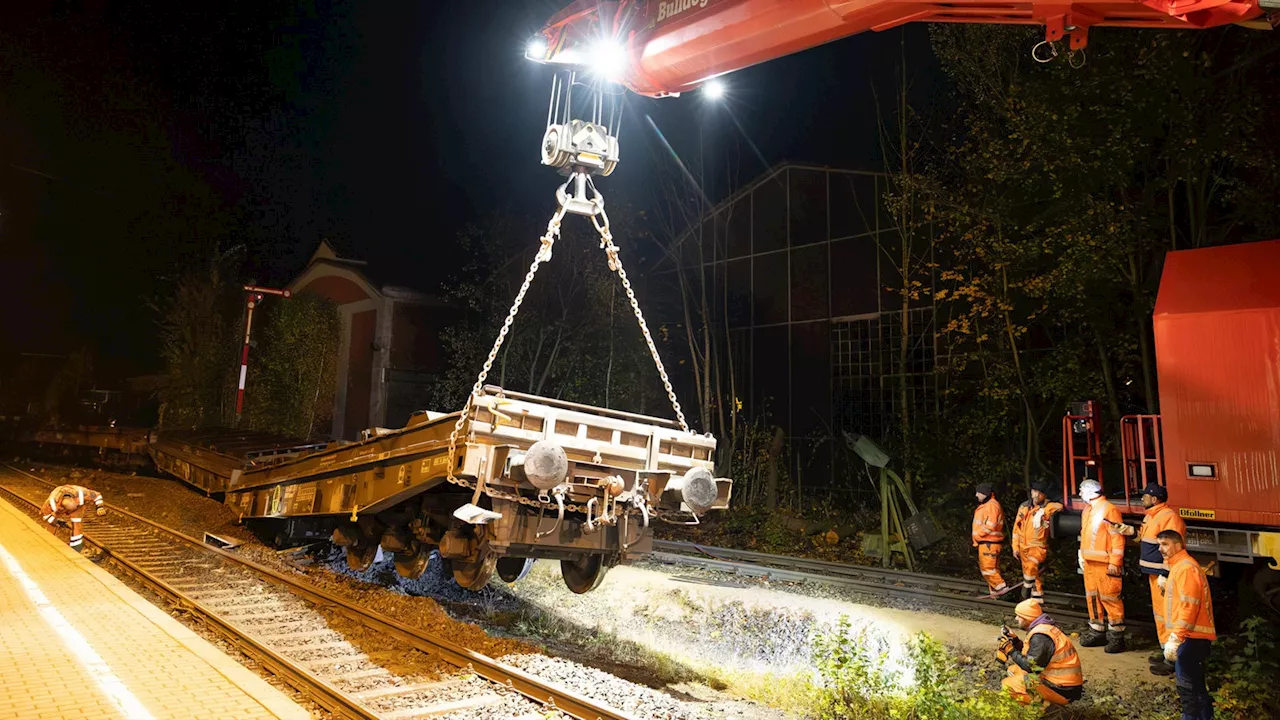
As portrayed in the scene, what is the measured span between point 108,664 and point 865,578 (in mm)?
9449

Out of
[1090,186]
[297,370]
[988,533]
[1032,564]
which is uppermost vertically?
[1090,186]

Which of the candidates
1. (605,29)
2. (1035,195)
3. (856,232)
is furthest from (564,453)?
(856,232)

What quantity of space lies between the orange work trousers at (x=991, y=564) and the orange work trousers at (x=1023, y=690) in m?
3.48

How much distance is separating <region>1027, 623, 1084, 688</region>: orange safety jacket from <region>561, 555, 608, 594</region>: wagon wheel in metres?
3.93

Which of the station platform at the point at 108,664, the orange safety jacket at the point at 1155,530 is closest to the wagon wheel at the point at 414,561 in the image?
the station platform at the point at 108,664

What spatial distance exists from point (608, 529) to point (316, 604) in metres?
3.76

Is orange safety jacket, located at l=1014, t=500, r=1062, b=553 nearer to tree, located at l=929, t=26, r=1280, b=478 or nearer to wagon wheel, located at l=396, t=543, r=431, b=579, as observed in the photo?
tree, located at l=929, t=26, r=1280, b=478

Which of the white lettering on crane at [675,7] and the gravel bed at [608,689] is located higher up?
the white lettering on crane at [675,7]

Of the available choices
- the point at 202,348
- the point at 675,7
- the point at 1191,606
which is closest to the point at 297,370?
the point at 202,348

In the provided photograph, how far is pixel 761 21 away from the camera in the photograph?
4.82m

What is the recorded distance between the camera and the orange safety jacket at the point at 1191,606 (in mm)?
5434

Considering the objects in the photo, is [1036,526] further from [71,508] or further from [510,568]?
[71,508]

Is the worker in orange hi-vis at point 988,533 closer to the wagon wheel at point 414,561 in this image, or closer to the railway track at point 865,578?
the railway track at point 865,578

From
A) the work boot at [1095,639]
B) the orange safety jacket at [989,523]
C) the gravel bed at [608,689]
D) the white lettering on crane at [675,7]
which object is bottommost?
the gravel bed at [608,689]
